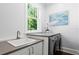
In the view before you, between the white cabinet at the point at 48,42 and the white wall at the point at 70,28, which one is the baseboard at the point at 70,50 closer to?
the white wall at the point at 70,28

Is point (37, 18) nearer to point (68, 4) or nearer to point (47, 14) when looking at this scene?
point (47, 14)

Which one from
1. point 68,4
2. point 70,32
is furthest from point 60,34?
point 68,4

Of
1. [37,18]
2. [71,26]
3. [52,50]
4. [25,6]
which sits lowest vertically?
[52,50]

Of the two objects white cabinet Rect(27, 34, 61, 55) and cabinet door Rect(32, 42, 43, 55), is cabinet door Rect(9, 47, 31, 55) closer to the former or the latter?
cabinet door Rect(32, 42, 43, 55)

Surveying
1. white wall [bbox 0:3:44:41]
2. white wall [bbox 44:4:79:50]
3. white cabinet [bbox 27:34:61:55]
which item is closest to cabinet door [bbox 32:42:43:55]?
white cabinet [bbox 27:34:61:55]

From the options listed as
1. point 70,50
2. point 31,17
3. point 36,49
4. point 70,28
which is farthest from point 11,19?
point 70,50

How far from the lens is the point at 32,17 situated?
2574 mm

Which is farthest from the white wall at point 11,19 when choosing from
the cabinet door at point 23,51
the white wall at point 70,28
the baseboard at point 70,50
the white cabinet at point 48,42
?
the baseboard at point 70,50

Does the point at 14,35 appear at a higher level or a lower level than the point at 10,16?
lower

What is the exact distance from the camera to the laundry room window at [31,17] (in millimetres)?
2503

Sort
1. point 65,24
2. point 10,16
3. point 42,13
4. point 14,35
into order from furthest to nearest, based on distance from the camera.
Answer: point 42,13 → point 65,24 → point 14,35 → point 10,16

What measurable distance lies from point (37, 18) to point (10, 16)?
837 millimetres

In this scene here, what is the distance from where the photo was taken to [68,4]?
246 cm

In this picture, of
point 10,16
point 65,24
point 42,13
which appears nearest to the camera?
point 10,16
